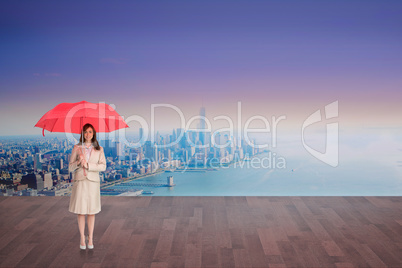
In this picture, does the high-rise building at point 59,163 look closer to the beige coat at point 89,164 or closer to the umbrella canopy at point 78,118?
the umbrella canopy at point 78,118

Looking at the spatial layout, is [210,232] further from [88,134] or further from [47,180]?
[47,180]

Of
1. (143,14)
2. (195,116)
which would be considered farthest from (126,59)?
(195,116)

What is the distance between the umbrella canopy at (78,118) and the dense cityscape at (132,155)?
12.2 ft

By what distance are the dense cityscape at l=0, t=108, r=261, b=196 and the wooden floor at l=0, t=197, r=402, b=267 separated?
118cm

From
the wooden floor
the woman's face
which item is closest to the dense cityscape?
the wooden floor

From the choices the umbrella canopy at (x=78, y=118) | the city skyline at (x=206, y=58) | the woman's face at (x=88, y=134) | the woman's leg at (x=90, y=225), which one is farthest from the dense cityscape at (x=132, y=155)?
the woman's face at (x=88, y=134)

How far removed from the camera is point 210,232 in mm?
5156

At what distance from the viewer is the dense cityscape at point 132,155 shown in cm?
805

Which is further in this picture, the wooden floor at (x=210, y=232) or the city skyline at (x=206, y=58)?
the city skyline at (x=206, y=58)

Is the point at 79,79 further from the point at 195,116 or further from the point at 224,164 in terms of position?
the point at 224,164

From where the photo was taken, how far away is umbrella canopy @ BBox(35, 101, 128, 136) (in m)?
4.24

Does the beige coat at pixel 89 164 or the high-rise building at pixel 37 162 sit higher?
the beige coat at pixel 89 164

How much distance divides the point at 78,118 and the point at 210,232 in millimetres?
2027

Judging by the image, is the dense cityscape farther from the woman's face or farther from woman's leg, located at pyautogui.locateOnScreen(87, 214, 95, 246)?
the woman's face
